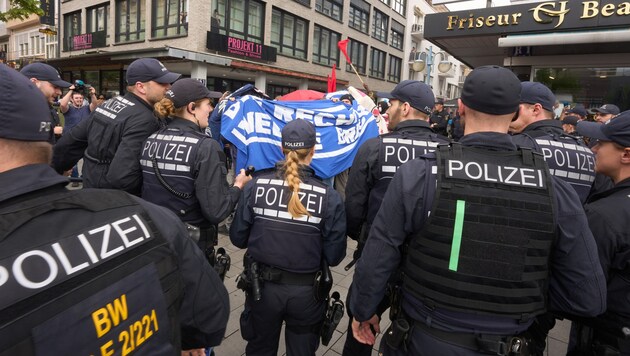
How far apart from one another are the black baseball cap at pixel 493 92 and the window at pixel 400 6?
3466cm

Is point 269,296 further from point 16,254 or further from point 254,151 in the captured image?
point 254,151

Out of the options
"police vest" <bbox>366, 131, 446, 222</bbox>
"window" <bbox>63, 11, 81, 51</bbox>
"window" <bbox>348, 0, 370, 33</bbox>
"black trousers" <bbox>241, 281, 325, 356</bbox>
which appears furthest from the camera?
"window" <bbox>348, 0, 370, 33</bbox>

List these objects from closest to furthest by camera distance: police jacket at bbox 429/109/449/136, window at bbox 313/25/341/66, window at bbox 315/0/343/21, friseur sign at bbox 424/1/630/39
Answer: friseur sign at bbox 424/1/630/39
police jacket at bbox 429/109/449/136
window at bbox 315/0/343/21
window at bbox 313/25/341/66

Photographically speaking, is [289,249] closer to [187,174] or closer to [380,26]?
[187,174]

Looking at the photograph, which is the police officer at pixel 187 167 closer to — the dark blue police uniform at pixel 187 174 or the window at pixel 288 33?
the dark blue police uniform at pixel 187 174

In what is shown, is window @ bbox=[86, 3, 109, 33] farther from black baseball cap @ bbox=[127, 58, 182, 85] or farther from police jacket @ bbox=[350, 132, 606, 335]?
police jacket @ bbox=[350, 132, 606, 335]

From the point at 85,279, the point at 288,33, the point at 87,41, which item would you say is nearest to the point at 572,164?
the point at 85,279

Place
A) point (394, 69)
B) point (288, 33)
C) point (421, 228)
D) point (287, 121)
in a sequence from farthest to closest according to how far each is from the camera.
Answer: point (394, 69) < point (288, 33) < point (287, 121) < point (421, 228)

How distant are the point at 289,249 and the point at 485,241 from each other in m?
1.24

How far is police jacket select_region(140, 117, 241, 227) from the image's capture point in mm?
2604

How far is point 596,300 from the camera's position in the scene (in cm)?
176

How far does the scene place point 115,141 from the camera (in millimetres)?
2916

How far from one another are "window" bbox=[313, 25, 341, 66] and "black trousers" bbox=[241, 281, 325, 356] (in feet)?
76.3

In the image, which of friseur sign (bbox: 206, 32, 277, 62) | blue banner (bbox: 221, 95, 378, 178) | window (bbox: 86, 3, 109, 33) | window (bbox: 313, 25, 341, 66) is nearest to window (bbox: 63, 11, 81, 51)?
window (bbox: 86, 3, 109, 33)
